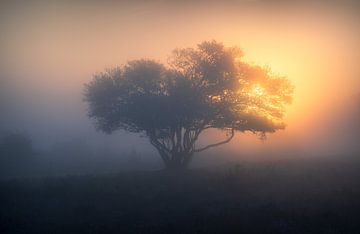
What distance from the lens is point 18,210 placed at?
24688mm

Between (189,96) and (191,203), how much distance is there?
65.6 ft

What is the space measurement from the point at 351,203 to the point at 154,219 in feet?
37.0

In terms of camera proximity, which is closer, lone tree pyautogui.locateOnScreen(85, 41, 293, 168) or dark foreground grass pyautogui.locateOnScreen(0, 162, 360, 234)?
dark foreground grass pyautogui.locateOnScreen(0, 162, 360, 234)

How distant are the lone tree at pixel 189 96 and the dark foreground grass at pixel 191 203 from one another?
9.47 meters

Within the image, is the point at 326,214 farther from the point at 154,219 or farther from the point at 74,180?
the point at 74,180

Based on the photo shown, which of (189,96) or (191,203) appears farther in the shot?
(189,96)

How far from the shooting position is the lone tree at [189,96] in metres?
44.7

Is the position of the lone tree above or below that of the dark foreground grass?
above

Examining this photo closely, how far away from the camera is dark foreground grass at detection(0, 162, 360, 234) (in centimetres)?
2019

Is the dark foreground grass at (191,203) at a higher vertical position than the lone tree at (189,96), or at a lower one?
lower

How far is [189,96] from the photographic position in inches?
1738

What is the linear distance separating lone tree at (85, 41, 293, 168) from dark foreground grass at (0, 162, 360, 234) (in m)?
9.47

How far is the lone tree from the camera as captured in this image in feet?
147

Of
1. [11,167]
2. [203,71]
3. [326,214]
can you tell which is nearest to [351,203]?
[326,214]
